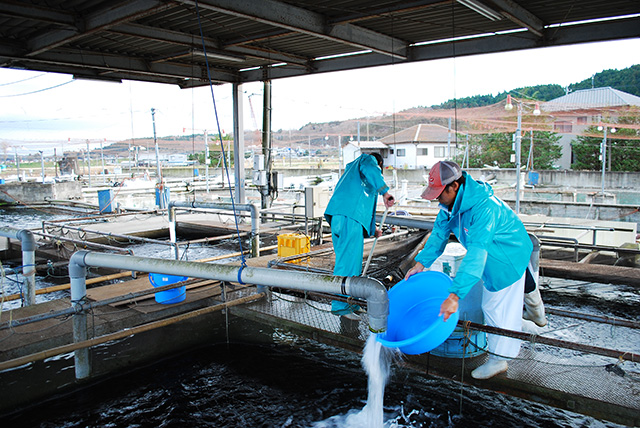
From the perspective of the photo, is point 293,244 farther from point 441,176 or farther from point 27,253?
point 441,176

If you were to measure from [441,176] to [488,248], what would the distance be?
636 mm

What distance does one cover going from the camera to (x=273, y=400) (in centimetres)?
436

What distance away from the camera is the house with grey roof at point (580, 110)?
2019cm

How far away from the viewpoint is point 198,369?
503 cm

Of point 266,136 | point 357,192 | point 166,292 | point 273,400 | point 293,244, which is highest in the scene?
point 266,136

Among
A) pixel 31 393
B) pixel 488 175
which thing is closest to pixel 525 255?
pixel 31 393

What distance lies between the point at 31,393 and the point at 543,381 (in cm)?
457

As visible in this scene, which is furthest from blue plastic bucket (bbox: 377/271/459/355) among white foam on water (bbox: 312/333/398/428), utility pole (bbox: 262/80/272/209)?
utility pole (bbox: 262/80/272/209)

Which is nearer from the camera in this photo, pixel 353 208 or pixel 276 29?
pixel 353 208

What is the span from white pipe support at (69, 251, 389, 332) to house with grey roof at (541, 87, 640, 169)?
18.0 meters

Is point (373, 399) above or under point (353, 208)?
under

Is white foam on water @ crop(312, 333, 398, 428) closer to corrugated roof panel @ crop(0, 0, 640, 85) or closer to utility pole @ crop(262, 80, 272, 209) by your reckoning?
corrugated roof panel @ crop(0, 0, 640, 85)

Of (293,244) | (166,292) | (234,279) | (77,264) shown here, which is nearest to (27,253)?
(77,264)

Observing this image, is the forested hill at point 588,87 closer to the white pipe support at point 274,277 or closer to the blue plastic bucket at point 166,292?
the blue plastic bucket at point 166,292
